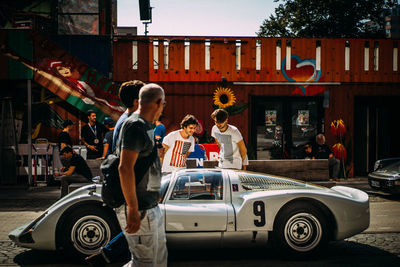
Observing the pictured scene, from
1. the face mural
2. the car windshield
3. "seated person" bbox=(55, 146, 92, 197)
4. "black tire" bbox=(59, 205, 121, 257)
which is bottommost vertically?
"black tire" bbox=(59, 205, 121, 257)

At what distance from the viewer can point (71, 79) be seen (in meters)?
13.5

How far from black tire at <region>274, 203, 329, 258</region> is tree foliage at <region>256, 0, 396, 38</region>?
32.4 m

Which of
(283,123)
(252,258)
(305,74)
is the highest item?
(305,74)

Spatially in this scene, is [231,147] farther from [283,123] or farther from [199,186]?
[283,123]

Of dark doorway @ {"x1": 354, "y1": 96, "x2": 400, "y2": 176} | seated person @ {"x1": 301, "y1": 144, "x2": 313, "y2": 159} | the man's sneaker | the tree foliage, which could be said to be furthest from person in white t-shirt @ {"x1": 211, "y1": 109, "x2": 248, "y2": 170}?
the tree foliage

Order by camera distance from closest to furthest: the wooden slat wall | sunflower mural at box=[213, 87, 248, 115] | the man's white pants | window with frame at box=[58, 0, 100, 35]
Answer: the man's white pants → the wooden slat wall → sunflower mural at box=[213, 87, 248, 115] → window with frame at box=[58, 0, 100, 35]

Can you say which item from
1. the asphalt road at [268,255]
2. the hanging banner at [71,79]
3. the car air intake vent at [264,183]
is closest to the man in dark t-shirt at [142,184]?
the asphalt road at [268,255]

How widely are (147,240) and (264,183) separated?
8.98 ft

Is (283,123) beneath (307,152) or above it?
above

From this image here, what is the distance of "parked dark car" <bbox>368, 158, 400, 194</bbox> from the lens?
9.86 meters

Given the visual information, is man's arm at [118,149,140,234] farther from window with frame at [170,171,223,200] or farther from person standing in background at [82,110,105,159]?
person standing in background at [82,110,105,159]

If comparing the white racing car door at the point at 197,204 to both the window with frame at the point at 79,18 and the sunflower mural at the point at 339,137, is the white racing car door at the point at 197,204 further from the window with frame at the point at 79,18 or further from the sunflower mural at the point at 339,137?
the window with frame at the point at 79,18

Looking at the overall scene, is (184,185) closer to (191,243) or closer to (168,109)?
(191,243)

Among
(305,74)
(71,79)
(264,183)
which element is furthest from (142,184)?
(305,74)
